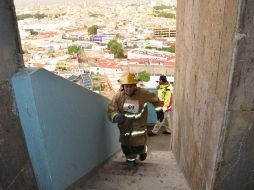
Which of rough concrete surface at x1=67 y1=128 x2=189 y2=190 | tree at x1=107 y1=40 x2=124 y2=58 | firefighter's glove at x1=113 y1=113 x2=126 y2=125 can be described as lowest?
tree at x1=107 y1=40 x2=124 y2=58

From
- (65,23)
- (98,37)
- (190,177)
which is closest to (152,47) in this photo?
(98,37)

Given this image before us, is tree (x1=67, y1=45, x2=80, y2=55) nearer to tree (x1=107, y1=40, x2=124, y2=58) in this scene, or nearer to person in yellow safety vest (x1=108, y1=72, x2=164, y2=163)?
tree (x1=107, y1=40, x2=124, y2=58)

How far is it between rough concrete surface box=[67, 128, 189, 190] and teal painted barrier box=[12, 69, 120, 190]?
17cm

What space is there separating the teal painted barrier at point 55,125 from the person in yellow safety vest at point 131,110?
0.49 metres

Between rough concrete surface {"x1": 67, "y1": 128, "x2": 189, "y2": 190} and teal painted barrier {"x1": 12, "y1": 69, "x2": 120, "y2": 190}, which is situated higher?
teal painted barrier {"x1": 12, "y1": 69, "x2": 120, "y2": 190}

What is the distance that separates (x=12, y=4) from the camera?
242 centimetres

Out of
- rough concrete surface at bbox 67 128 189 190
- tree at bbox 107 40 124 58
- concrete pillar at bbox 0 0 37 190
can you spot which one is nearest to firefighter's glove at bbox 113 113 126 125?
rough concrete surface at bbox 67 128 189 190

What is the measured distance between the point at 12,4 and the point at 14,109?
0.86 m

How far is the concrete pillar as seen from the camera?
2209 millimetres

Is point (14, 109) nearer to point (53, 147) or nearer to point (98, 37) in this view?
point (53, 147)

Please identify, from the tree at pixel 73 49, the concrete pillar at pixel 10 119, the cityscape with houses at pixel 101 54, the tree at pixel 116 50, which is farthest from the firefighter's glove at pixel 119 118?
the tree at pixel 73 49

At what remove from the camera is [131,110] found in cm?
410

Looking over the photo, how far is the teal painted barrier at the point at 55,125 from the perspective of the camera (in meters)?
2.29

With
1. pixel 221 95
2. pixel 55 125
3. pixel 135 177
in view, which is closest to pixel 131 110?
pixel 135 177
